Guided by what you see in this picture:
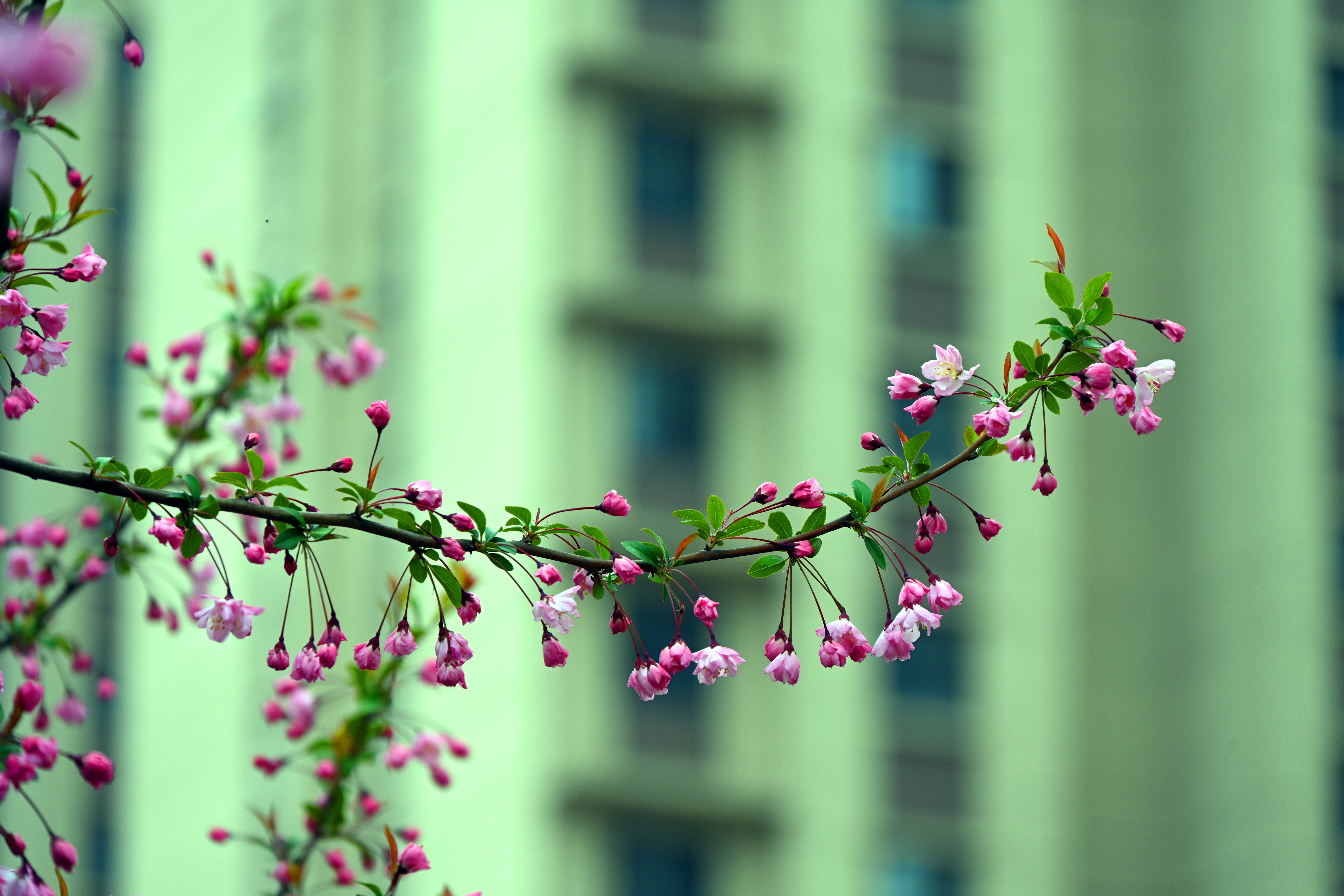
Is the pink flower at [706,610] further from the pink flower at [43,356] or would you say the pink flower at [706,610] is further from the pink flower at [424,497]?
the pink flower at [43,356]

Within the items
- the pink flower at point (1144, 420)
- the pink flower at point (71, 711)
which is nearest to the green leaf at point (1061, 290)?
the pink flower at point (1144, 420)

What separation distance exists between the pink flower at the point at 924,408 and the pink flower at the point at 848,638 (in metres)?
0.36

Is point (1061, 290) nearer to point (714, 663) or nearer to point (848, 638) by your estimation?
point (848, 638)

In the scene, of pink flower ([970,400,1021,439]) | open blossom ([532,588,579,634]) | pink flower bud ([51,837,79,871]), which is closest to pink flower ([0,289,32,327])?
open blossom ([532,588,579,634])

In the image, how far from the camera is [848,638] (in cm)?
356

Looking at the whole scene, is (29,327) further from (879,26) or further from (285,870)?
(879,26)

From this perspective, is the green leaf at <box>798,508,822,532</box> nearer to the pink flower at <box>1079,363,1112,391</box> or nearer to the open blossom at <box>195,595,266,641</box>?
the pink flower at <box>1079,363,1112,391</box>

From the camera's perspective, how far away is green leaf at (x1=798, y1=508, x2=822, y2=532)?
3369 millimetres

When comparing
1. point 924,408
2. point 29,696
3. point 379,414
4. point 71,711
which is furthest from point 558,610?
point 71,711

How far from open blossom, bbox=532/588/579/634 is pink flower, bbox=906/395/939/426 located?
634mm

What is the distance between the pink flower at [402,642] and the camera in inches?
134

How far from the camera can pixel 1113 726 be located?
23.2m

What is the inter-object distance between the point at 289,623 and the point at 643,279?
4806mm

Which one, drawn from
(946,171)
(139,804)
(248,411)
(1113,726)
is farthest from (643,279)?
(248,411)
